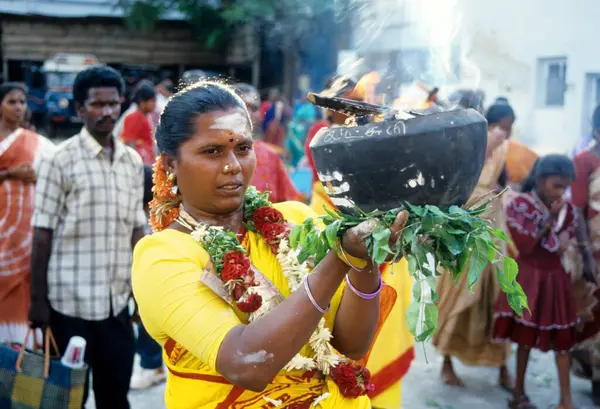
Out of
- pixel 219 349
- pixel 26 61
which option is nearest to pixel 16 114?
pixel 219 349

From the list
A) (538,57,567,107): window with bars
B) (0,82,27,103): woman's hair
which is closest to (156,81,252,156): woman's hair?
(0,82,27,103): woman's hair

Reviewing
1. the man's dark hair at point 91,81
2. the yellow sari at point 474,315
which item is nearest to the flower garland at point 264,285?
the man's dark hair at point 91,81

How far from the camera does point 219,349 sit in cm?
167

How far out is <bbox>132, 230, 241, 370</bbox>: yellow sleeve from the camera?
1.71 m

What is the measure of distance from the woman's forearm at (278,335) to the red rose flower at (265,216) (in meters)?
0.50

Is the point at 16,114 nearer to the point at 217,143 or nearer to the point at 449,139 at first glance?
the point at 217,143

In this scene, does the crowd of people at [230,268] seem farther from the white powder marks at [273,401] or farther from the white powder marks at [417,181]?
the white powder marks at [417,181]

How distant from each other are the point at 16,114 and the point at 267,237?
12.2ft

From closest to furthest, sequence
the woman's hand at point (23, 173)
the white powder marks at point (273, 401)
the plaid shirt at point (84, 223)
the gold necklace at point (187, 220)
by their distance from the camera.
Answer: the white powder marks at point (273, 401)
the gold necklace at point (187, 220)
the plaid shirt at point (84, 223)
the woman's hand at point (23, 173)

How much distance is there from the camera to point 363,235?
5.14ft

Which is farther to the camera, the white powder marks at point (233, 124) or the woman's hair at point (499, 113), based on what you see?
the woman's hair at point (499, 113)

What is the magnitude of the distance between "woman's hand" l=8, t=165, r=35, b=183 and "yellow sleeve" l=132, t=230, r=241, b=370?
312 centimetres

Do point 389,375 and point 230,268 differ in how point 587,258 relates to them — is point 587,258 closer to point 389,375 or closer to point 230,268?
point 389,375

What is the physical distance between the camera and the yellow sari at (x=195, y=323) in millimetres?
1739
